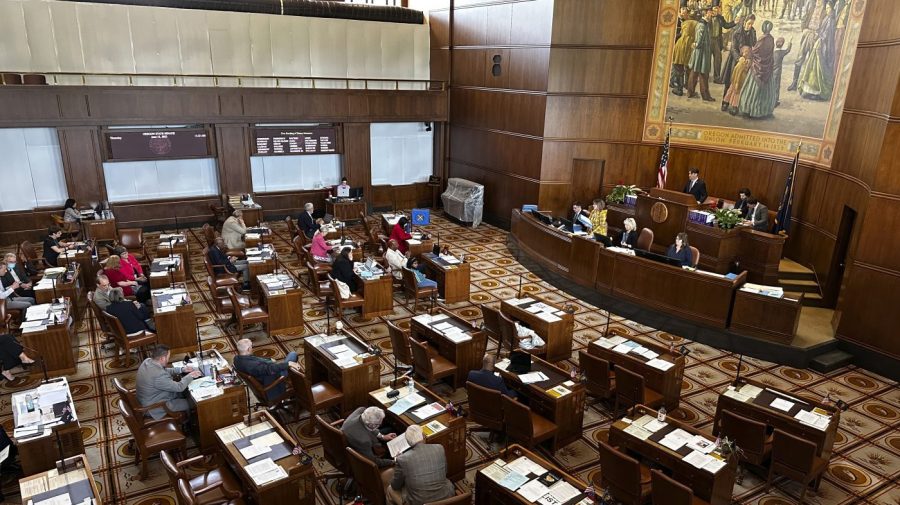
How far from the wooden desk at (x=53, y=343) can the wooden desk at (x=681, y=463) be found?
7006 millimetres

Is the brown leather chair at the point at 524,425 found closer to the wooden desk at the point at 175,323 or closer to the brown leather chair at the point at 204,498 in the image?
the brown leather chair at the point at 204,498

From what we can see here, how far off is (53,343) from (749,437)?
8.42 meters

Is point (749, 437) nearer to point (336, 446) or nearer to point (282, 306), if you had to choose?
point (336, 446)

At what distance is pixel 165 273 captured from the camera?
9578 mm

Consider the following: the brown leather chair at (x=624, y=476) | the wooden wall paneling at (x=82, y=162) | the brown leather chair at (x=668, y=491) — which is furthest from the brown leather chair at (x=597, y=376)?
the wooden wall paneling at (x=82, y=162)

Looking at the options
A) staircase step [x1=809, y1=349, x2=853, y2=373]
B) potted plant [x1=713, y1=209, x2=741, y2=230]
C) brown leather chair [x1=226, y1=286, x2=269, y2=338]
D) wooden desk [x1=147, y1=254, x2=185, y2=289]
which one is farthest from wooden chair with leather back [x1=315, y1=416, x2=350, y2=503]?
potted plant [x1=713, y1=209, x2=741, y2=230]

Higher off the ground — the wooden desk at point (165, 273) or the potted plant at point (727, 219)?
the potted plant at point (727, 219)

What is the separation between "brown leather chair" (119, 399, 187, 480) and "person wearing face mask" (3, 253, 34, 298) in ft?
16.2

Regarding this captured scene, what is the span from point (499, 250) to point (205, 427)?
8878 millimetres

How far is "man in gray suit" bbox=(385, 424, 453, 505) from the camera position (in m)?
4.56

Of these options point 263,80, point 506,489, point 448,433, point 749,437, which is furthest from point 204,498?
point 263,80

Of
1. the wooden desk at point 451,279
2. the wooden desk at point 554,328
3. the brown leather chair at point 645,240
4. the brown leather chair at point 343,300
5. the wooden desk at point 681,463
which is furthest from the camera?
the brown leather chair at point 645,240

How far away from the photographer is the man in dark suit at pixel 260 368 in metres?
6.47

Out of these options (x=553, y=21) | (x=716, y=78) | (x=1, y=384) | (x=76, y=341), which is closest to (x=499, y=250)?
(x=553, y=21)
